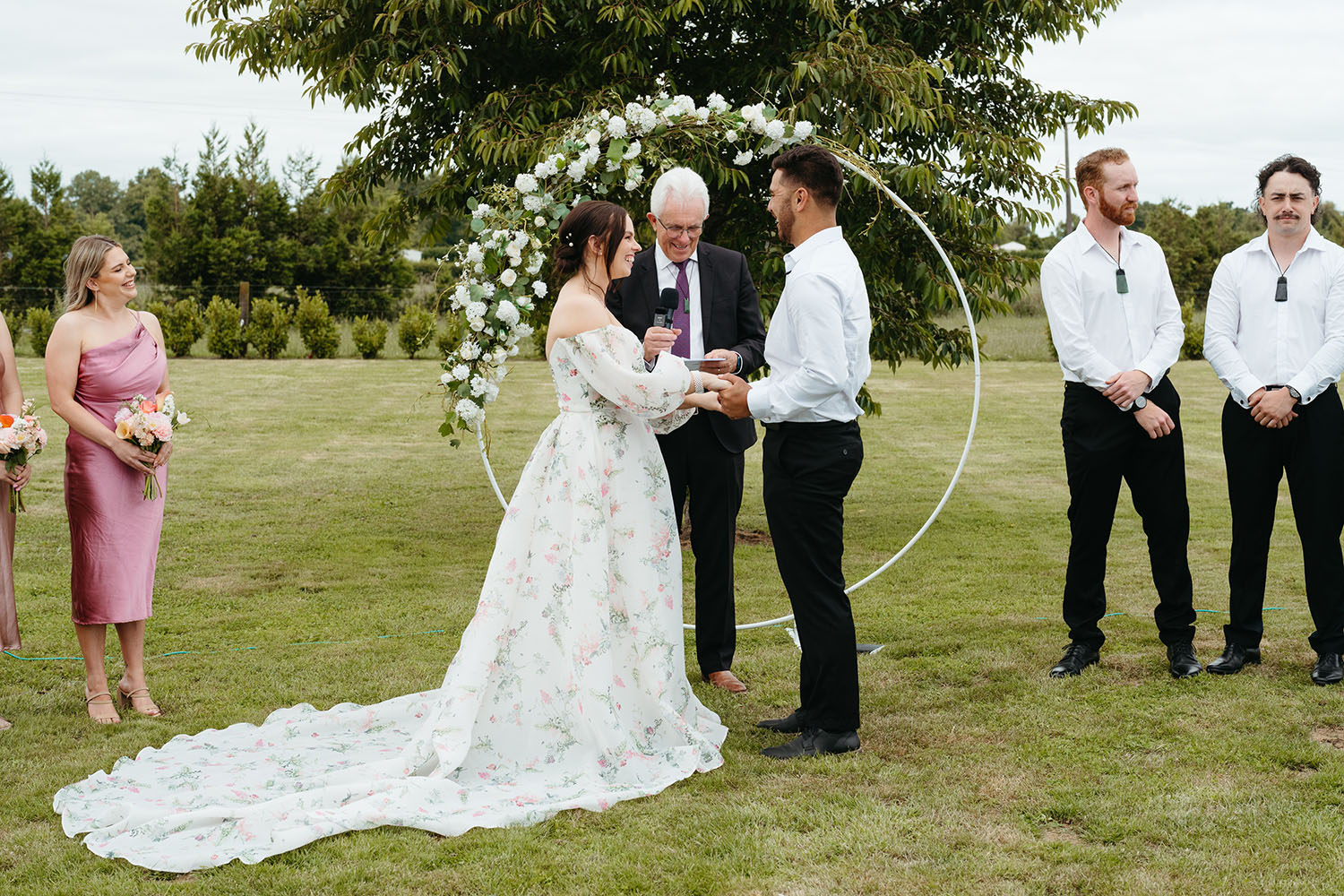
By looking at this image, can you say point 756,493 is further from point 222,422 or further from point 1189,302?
point 1189,302

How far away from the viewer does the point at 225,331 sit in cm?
2772

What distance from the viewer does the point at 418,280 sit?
39562 mm

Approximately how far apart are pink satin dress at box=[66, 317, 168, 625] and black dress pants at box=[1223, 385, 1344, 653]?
500 centimetres

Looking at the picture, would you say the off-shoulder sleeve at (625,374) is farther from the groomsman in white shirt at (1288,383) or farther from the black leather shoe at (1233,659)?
the black leather shoe at (1233,659)

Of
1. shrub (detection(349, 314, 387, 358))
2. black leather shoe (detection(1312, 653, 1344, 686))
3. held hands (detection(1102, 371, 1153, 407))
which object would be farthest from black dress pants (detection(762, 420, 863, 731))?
shrub (detection(349, 314, 387, 358))

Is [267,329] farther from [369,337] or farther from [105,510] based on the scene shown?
[105,510]

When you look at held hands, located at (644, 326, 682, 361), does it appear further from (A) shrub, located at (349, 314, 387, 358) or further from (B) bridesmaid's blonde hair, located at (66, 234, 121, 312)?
(A) shrub, located at (349, 314, 387, 358)

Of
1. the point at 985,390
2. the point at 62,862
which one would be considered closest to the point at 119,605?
the point at 62,862

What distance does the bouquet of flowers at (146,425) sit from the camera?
532 centimetres

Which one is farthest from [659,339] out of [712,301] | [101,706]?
[101,706]

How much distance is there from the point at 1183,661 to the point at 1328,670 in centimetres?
62

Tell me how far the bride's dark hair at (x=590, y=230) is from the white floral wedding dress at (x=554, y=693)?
0.33 m

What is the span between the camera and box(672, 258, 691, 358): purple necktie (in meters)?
5.86

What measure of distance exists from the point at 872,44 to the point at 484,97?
9.38 ft
